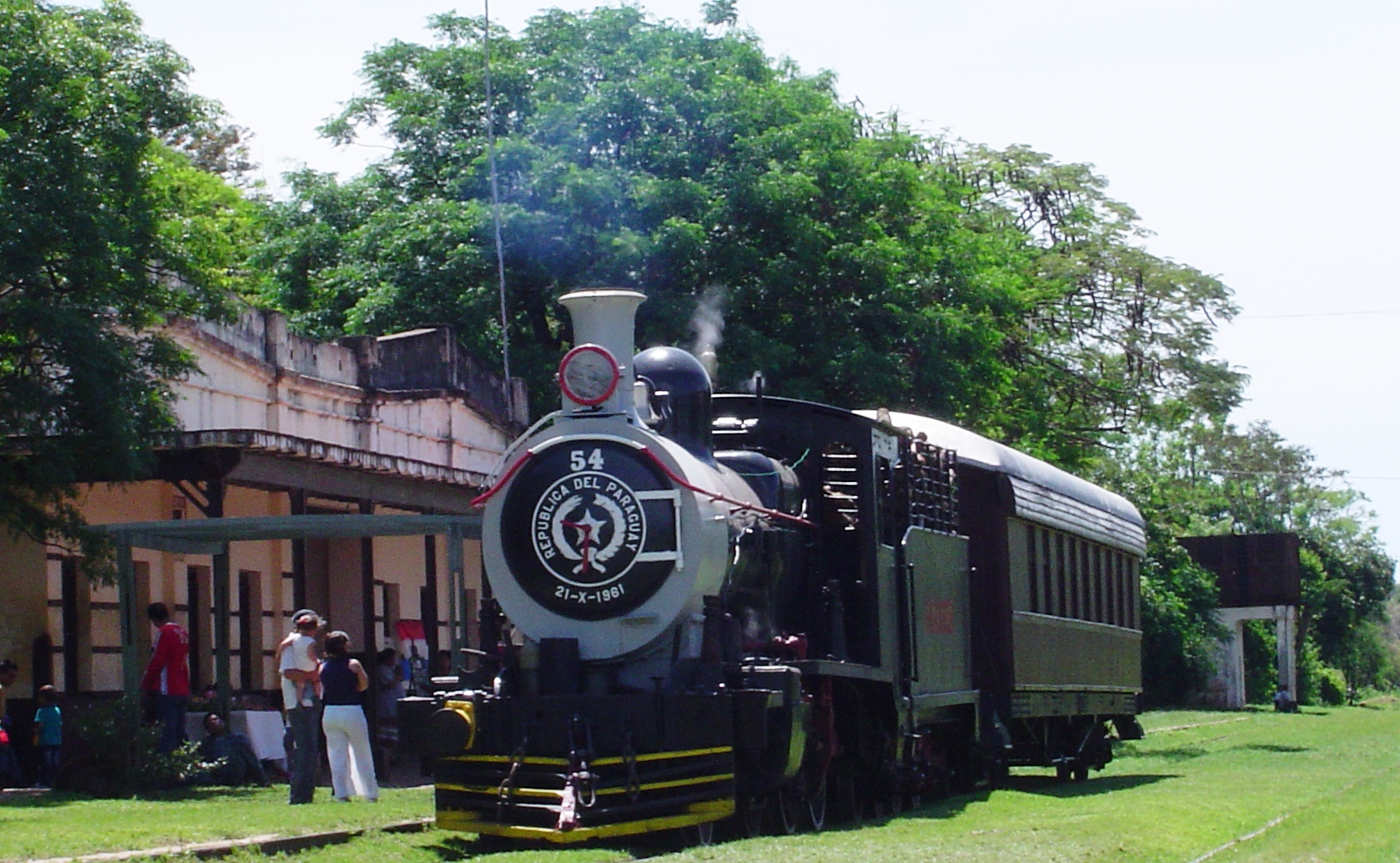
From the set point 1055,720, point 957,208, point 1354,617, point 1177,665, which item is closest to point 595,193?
point 957,208

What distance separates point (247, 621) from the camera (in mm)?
24297

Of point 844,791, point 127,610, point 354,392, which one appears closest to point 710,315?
point 354,392

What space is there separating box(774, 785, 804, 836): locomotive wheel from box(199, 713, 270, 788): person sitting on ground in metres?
6.24

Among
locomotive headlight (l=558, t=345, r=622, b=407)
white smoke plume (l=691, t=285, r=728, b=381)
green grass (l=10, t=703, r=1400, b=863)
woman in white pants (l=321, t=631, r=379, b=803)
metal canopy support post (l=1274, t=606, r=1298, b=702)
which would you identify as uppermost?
white smoke plume (l=691, t=285, r=728, b=381)

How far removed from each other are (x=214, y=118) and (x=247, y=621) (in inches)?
296

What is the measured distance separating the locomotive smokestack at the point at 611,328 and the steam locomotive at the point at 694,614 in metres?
0.01

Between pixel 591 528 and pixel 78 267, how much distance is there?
7.11 meters

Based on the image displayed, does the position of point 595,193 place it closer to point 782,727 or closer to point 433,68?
point 433,68

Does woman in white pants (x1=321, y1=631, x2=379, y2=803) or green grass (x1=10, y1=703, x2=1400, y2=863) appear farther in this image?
woman in white pants (x1=321, y1=631, x2=379, y2=803)

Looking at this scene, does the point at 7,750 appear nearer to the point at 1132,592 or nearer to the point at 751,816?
the point at 751,816

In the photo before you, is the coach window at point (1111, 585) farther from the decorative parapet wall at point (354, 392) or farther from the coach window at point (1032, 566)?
the decorative parapet wall at point (354, 392)

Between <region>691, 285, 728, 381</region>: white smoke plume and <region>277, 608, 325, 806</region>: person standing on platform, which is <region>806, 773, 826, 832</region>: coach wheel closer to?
<region>277, 608, 325, 806</region>: person standing on platform

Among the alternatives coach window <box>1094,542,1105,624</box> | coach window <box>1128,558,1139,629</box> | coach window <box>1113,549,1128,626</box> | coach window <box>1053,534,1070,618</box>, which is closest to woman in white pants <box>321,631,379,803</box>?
coach window <box>1053,534,1070,618</box>

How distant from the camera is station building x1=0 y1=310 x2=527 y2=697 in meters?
20.3
